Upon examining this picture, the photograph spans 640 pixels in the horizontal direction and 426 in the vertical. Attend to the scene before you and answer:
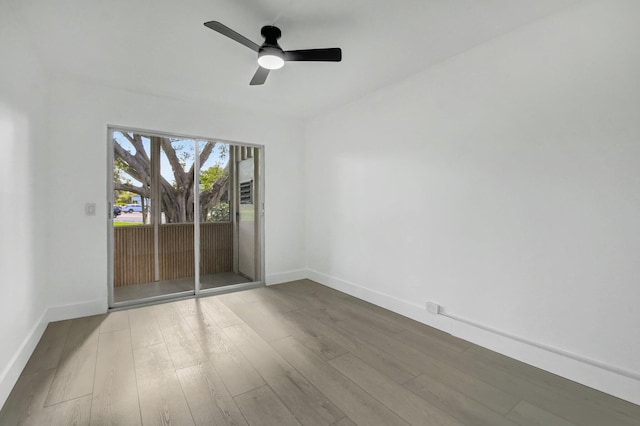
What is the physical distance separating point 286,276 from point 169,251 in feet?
5.71

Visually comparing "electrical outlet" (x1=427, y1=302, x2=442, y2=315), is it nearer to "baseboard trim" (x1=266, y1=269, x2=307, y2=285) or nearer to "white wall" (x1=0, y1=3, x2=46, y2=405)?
"baseboard trim" (x1=266, y1=269, x2=307, y2=285)

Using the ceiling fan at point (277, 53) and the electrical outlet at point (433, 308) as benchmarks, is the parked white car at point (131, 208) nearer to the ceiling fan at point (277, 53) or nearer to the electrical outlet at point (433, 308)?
the ceiling fan at point (277, 53)

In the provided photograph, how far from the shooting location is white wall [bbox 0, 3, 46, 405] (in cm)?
185

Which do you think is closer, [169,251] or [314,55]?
[314,55]

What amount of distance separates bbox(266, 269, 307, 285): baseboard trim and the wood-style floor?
1.36 metres

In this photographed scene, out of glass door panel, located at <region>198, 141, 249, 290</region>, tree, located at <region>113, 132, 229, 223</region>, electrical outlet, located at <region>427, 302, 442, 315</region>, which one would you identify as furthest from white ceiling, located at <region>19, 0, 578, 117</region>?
electrical outlet, located at <region>427, 302, 442, 315</region>

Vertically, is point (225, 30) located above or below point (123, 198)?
above

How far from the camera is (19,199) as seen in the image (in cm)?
216

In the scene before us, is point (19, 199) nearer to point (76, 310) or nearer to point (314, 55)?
point (76, 310)

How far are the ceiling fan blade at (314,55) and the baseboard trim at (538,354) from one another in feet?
8.29

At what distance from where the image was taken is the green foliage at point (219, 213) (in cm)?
408

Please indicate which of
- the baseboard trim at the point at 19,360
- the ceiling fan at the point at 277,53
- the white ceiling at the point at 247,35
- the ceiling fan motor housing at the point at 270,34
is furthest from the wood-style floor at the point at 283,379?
the white ceiling at the point at 247,35

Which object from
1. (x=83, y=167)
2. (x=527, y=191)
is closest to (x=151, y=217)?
(x=83, y=167)

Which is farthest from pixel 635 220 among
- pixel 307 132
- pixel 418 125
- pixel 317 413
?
pixel 307 132
